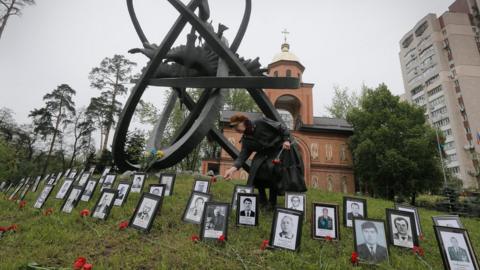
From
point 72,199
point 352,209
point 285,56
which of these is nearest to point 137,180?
point 72,199

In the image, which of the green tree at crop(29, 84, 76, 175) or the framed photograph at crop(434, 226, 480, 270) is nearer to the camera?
the framed photograph at crop(434, 226, 480, 270)

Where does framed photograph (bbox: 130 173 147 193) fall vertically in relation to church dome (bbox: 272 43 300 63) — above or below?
below

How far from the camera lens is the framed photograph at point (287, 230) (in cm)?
348

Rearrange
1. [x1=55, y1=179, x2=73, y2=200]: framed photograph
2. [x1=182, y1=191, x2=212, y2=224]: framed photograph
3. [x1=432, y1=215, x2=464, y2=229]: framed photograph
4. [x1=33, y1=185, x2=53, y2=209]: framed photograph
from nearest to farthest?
[x1=432, y1=215, x2=464, y2=229]: framed photograph, [x1=182, y1=191, x2=212, y2=224]: framed photograph, [x1=33, y1=185, x2=53, y2=209]: framed photograph, [x1=55, y1=179, x2=73, y2=200]: framed photograph

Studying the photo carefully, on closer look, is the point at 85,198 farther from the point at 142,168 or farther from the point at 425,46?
the point at 425,46

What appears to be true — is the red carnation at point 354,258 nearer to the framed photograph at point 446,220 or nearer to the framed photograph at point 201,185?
the framed photograph at point 446,220

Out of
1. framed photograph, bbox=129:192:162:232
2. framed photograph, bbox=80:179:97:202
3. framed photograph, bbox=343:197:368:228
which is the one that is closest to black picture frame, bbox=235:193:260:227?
framed photograph, bbox=129:192:162:232

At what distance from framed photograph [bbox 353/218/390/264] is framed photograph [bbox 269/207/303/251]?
0.70 m

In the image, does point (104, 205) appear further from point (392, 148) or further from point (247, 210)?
point (392, 148)

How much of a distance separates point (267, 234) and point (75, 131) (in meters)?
34.4

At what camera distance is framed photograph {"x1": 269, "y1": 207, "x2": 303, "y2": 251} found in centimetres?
348

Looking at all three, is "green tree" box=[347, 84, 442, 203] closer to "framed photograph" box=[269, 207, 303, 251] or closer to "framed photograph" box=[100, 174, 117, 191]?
"framed photograph" box=[100, 174, 117, 191]

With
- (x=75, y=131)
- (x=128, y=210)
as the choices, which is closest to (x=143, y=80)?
(x=128, y=210)

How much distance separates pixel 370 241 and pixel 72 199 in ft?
17.0
